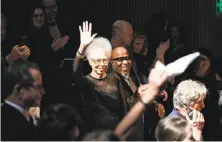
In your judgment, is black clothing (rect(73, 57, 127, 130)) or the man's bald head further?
the man's bald head

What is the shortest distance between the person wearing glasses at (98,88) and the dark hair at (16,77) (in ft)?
3.67

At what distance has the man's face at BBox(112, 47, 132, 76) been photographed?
6551mm

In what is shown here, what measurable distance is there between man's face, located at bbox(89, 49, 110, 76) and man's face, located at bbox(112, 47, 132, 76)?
26cm

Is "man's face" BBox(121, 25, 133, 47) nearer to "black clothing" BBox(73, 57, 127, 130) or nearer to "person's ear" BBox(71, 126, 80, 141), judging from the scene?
"black clothing" BBox(73, 57, 127, 130)

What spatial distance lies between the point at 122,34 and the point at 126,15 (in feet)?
6.41

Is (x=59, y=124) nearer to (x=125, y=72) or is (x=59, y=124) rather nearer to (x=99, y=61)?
(x=99, y=61)

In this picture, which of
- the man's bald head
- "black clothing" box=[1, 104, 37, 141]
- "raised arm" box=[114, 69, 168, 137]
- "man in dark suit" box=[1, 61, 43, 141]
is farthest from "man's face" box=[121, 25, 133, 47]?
"raised arm" box=[114, 69, 168, 137]

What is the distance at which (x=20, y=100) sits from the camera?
16.0 ft

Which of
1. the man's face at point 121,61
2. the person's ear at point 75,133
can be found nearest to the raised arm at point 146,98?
the person's ear at point 75,133

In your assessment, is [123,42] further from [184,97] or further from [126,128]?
[126,128]

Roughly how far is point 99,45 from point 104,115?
2.19ft

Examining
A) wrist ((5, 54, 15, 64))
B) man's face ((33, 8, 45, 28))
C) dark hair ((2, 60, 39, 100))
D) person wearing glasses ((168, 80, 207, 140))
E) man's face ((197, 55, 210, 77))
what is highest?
man's face ((33, 8, 45, 28))

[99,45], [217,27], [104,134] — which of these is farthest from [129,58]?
[217,27]

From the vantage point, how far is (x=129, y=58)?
6.63 m
